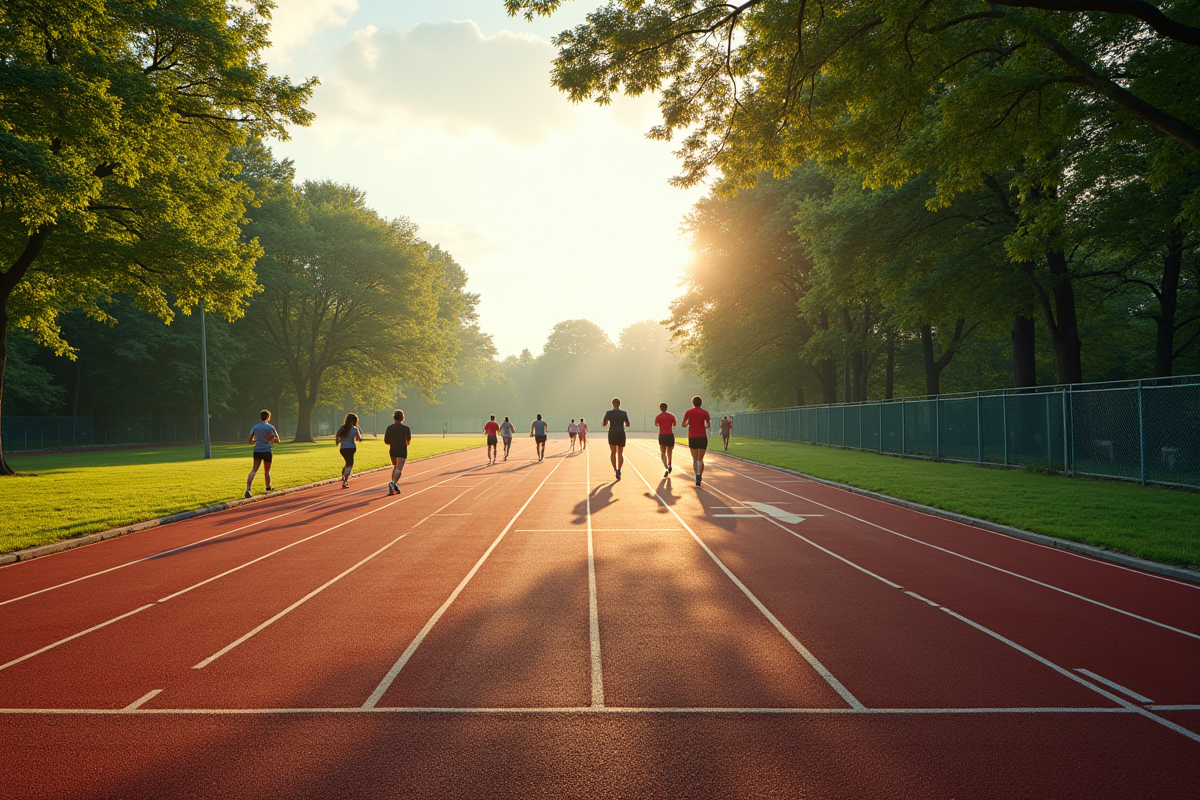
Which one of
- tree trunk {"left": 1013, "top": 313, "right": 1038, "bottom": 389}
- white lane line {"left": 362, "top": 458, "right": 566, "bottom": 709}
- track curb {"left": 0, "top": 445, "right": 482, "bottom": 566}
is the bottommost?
white lane line {"left": 362, "top": 458, "right": 566, "bottom": 709}

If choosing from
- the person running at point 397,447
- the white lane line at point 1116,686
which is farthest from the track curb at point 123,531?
the white lane line at point 1116,686

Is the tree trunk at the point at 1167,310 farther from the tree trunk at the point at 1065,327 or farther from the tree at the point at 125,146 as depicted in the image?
the tree at the point at 125,146

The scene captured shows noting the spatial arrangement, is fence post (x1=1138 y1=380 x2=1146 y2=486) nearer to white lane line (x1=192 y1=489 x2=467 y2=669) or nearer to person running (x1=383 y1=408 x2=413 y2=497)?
white lane line (x1=192 y1=489 x2=467 y2=669)

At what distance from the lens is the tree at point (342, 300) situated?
44406 mm

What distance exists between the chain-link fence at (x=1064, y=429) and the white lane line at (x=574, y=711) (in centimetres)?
1285

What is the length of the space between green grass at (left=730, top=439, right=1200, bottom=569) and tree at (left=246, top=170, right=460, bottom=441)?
3317cm

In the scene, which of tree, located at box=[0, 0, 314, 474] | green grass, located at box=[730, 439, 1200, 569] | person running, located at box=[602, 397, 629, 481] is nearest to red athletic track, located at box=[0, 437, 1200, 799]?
green grass, located at box=[730, 439, 1200, 569]

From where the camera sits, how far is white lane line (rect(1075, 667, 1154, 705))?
4491 mm

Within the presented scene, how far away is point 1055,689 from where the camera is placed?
4676 mm

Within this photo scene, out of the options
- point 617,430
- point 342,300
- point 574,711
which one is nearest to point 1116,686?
point 574,711

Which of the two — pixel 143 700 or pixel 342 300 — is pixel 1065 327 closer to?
pixel 143 700

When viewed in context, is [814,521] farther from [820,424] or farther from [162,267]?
[820,424]

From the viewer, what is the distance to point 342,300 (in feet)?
148

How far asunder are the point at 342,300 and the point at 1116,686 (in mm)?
46215
